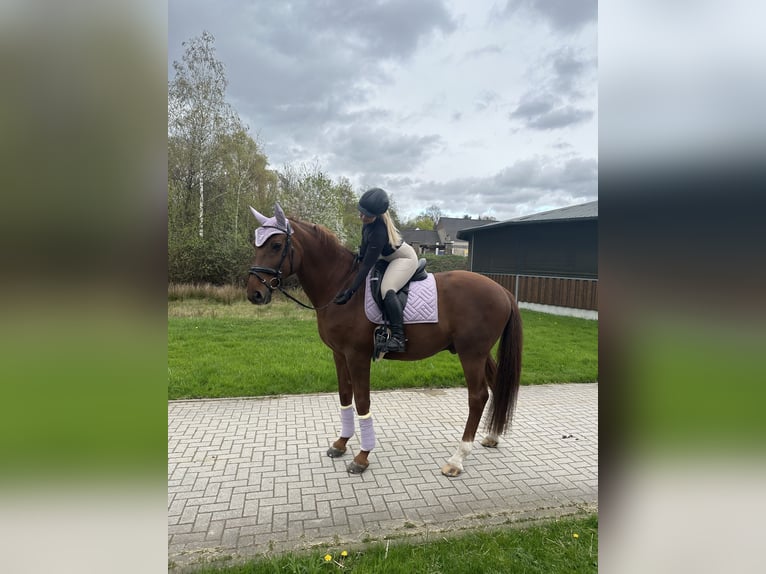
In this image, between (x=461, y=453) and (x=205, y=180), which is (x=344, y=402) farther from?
(x=205, y=180)

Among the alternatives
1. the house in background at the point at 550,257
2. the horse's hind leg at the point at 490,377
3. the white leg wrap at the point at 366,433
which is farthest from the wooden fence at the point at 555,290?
the white leg wrap at the point at 366,433

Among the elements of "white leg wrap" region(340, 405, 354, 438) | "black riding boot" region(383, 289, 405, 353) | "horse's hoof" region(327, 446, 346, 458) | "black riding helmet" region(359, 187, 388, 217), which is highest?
"black riding helmet" region(359, 187, 388, 217)

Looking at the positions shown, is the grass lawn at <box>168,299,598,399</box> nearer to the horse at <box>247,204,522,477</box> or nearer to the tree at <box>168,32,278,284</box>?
the horse at <box>247,204,522,477</box>

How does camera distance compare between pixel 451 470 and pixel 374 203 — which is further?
pixel 451 470

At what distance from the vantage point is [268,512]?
10.2 ft

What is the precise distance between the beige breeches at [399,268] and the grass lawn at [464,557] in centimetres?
210

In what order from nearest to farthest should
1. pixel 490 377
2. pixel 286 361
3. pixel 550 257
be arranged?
pixel 490 377 < pixel 286 361 < pixel 550 257

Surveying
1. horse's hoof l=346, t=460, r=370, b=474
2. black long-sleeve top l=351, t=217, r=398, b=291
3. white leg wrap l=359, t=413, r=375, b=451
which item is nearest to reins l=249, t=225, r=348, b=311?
black long-sleeve top l=351, t=217, r=398, b=291

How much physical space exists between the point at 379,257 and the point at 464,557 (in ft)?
8.44

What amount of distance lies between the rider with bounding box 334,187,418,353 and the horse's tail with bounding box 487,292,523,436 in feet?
3.86

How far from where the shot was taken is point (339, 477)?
3.67 meters

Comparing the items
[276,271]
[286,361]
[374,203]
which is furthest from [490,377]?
[286,361]

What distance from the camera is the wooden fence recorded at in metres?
13.7
